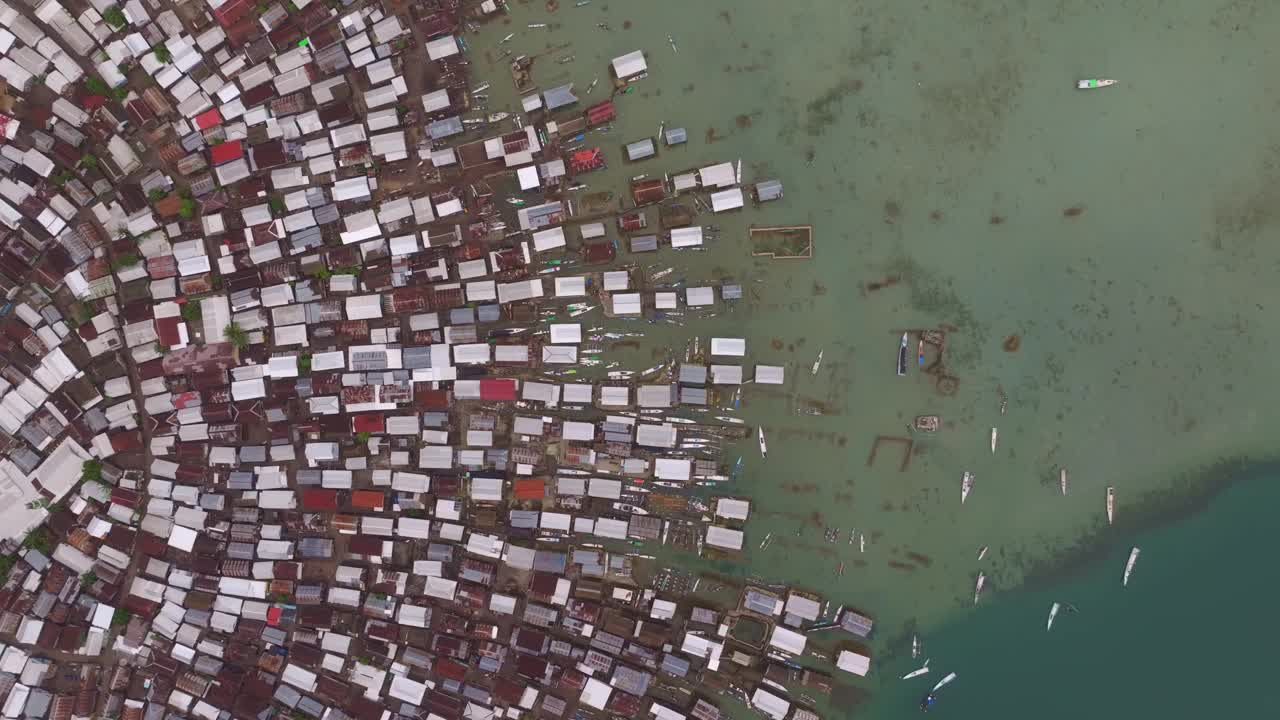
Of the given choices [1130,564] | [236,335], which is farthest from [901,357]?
[236,335]

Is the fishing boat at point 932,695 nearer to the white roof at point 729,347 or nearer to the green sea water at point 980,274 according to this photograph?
the green sea water at point 980,274

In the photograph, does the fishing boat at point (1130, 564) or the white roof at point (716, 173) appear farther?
the fishing boat at point (1130, 564)

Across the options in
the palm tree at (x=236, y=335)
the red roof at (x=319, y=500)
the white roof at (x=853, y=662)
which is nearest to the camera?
the white roof at (x=853, y=662)

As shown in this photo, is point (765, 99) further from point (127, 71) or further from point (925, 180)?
point (127, 71)

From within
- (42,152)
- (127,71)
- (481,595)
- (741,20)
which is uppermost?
(127,71)

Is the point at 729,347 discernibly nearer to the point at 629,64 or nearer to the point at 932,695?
the point at 629,64

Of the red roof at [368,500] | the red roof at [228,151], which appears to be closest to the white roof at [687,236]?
the red roof at [368,500]

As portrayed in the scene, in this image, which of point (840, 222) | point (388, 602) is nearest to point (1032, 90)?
point (840, 222)
